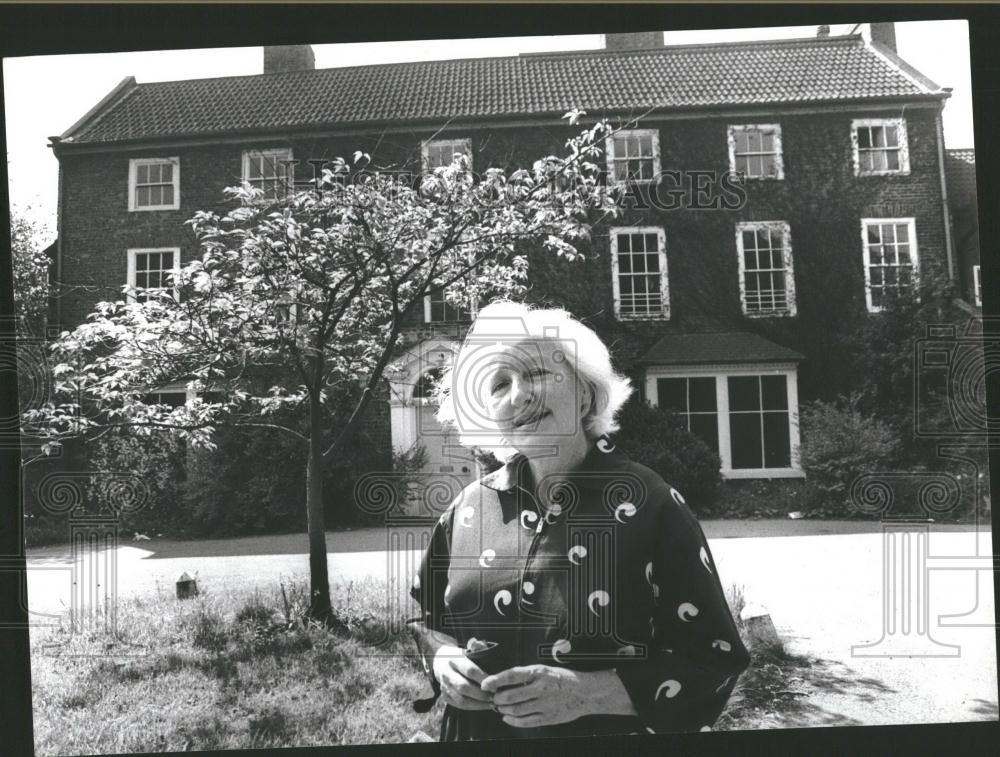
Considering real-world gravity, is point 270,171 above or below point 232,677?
above

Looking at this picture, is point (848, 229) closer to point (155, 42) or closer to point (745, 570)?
point (745, 570)

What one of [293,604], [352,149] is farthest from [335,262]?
[293,604]

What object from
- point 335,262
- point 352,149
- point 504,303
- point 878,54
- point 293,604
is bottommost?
point 293,604

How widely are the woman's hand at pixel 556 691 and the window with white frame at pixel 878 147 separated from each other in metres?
2.05

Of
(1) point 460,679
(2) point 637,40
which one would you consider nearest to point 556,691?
(1) point 460,679

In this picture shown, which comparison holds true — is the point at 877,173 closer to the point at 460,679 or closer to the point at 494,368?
the point at 494,368

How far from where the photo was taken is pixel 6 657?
287cm

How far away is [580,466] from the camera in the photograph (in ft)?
8.45

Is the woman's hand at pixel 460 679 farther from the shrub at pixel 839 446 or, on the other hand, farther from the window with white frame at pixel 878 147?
the window with white frame at pixel 878 147

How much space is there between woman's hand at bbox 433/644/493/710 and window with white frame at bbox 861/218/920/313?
193 cm

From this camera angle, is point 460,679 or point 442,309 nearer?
point 460,679

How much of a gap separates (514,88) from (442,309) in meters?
0.89

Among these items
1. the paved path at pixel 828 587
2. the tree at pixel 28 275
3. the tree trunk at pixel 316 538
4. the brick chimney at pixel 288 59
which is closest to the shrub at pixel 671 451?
the paved path at pixel 828 587

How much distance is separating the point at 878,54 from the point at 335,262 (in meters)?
2.19
